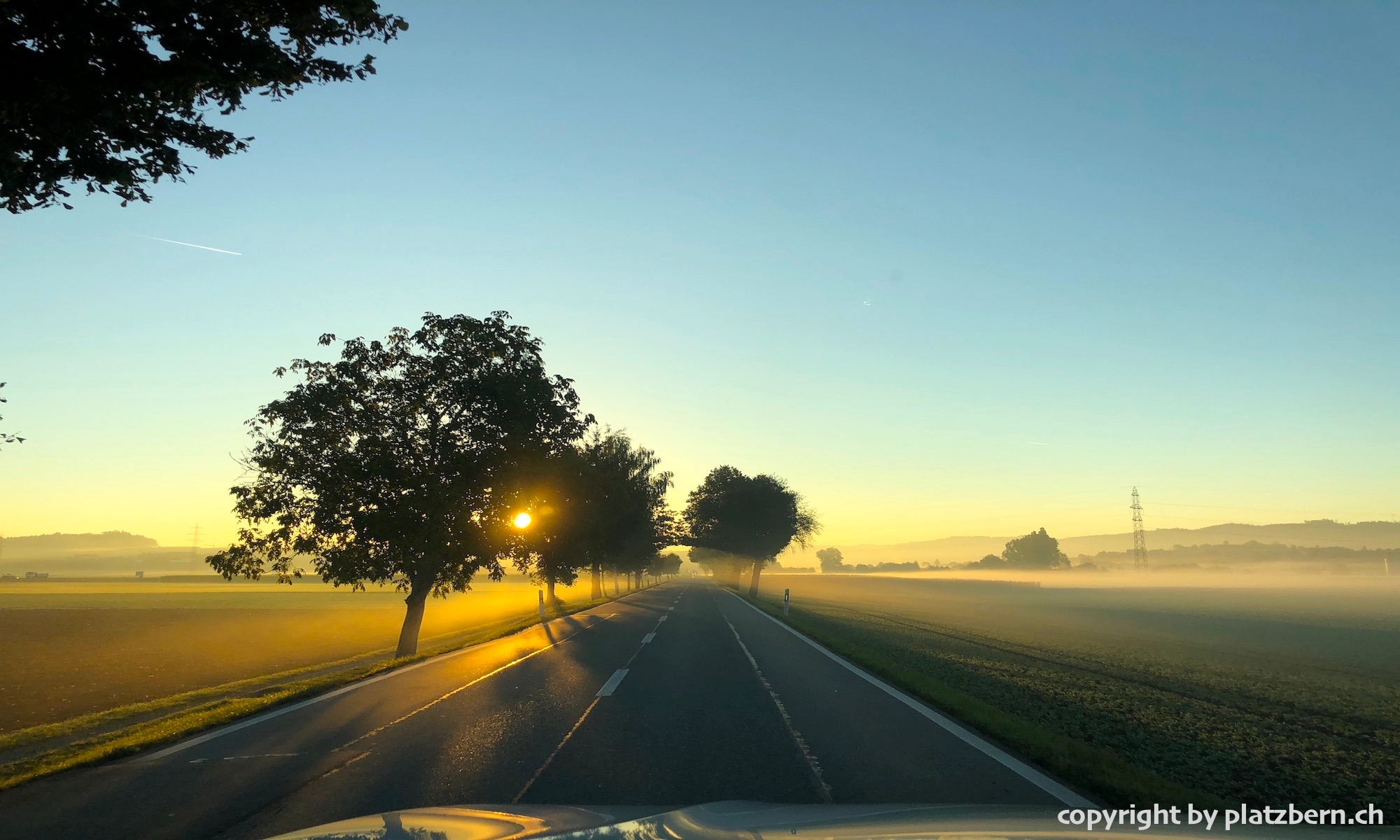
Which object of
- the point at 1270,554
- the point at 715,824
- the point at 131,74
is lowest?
the point at 1270,554

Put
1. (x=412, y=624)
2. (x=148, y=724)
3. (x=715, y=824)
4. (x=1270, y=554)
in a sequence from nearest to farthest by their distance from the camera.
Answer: (x=715, y=824) → (x=148, y=724) → (x=412, y=624) → (x=1270, y=554)

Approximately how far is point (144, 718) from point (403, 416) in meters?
13.0

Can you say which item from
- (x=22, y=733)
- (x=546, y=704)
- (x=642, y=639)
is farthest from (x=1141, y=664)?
(x=22, y=733)

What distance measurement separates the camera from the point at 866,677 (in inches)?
539

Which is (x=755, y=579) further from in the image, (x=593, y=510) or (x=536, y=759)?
(x=536, y=759)

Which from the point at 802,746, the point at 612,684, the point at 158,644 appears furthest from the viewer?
the point at 158,644

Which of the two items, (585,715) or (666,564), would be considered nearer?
(585,715)

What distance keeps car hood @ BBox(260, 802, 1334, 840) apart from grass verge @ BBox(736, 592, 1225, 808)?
118 cm

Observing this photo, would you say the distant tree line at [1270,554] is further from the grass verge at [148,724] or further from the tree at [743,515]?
the grass verge at [148,724]

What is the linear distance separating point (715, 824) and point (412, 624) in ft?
69.1

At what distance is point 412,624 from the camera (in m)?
22.6

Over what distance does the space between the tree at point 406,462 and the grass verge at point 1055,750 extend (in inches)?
541

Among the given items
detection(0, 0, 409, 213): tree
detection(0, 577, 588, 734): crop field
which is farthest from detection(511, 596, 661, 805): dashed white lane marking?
detection(0, 577, 588, 734): crop field

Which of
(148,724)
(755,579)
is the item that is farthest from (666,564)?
(148,724)
